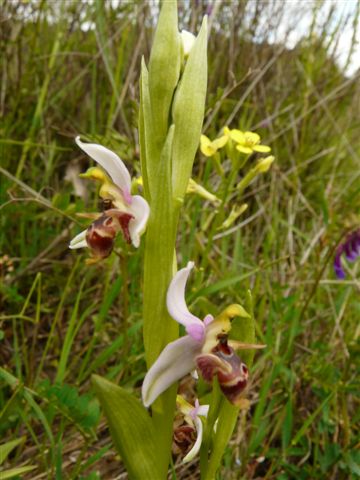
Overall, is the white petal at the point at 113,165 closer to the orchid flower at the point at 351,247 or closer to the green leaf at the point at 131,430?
the green leaf at the point at 131,430

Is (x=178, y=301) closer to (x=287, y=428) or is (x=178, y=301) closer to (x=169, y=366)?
(x=169, y=366)

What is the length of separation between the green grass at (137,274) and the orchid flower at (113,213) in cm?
22

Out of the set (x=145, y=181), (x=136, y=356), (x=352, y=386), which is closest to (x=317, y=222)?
Answer: (x=352, y=386)

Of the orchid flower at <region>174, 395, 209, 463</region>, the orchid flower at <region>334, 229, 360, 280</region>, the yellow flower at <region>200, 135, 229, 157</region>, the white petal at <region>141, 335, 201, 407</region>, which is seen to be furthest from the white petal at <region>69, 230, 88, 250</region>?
the orchid flower at <region>334, 229, 360, 280</region>

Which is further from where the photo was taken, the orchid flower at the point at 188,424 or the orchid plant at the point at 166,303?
the orchid flower at the point at 188,424

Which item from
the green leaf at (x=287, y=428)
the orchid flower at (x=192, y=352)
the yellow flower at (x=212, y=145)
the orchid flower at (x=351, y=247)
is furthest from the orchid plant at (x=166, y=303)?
the orchid flower at (x=351, y=247)

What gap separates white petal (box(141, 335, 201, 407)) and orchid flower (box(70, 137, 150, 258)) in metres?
0.17

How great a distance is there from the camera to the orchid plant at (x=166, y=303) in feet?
3.02

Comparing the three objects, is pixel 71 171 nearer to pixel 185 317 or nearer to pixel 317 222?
pixel 317 222

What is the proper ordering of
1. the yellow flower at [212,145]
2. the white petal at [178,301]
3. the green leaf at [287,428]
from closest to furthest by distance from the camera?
the white petal at [178,301] → the green leaf at [287,428] → the yellow flower at [212,145]

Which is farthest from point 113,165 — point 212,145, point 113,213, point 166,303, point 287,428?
point 287,428

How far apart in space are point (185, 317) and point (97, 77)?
178cm

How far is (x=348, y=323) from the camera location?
6.24 ft

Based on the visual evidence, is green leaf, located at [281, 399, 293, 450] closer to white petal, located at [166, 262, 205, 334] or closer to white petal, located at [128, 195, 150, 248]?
white petal, located at [166, 262, 205, 334]
